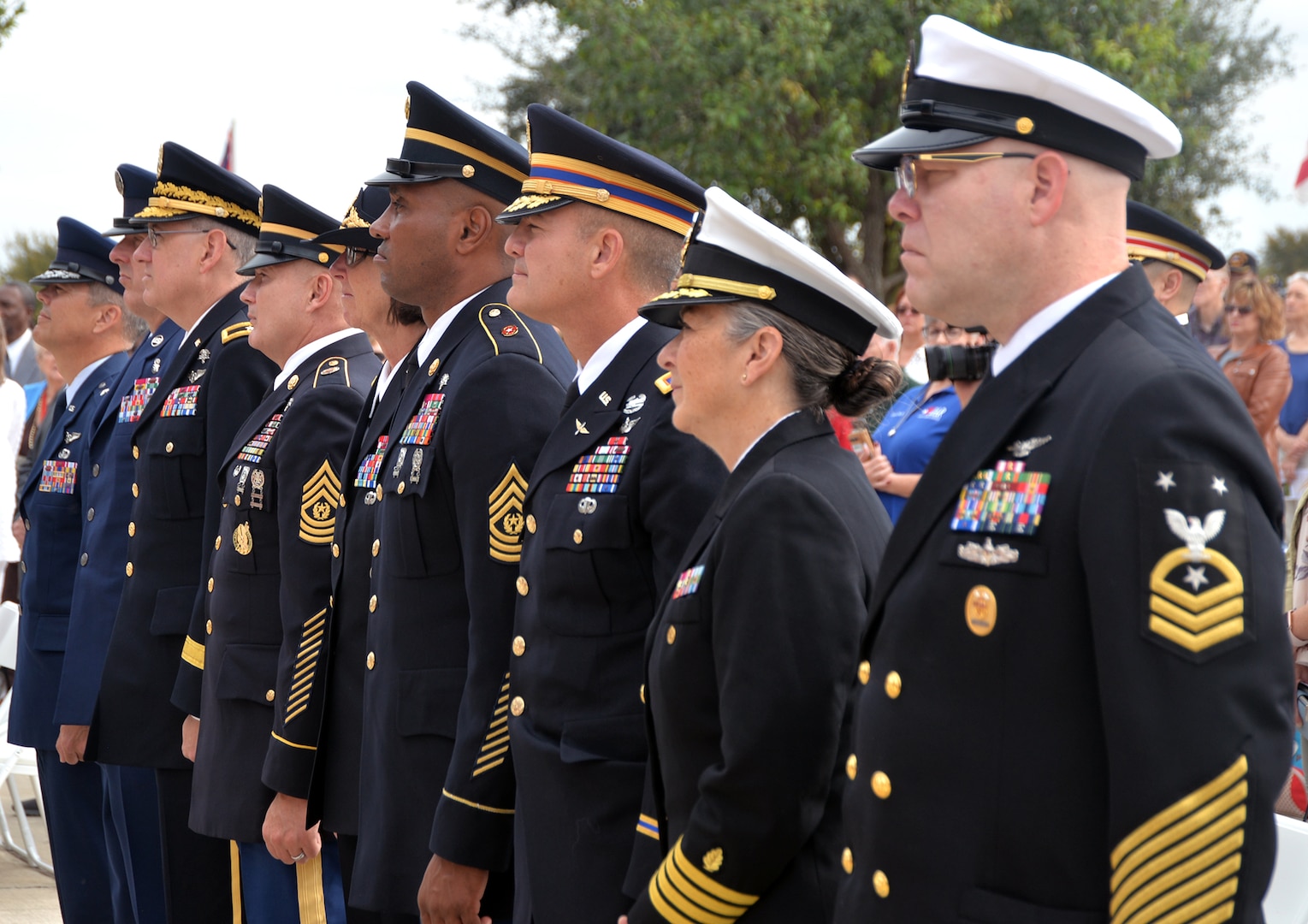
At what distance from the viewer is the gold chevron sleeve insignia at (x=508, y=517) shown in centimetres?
295

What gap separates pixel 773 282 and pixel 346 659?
62.7 inches

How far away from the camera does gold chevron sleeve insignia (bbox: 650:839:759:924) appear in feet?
7.04

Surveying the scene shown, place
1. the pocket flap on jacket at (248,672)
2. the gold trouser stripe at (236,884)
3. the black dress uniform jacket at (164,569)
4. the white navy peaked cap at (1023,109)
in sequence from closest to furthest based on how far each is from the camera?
1. the white navy peaked cap at (1023,109)
2. the pocket flap on jacket at (248,672)
3. the gold trouser stripe at (236,884)
4. the black dress uniform jacket at (164,569)

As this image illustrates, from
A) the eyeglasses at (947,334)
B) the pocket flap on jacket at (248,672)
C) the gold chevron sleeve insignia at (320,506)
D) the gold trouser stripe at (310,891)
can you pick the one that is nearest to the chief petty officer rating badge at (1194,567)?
the gold chevron sleeve insignia at (320,506)

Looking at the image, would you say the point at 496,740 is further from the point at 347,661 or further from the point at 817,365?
the point at 817,365

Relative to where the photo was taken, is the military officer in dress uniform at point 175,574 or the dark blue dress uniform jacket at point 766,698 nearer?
the dark blue dress uniform jacket at point 766,698

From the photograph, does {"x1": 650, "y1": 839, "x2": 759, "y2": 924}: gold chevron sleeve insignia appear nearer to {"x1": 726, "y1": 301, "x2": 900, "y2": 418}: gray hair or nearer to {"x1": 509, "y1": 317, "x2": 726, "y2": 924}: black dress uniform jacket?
{"x1": 509, "y1": 317, "x2": 726, "y2": 924}: black dress uniform jacket

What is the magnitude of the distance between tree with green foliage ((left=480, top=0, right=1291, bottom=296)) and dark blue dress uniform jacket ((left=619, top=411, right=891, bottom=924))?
13.5 m

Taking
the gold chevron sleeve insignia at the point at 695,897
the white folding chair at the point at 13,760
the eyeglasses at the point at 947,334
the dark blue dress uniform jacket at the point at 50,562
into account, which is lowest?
the white folding chair at the point at 13,760

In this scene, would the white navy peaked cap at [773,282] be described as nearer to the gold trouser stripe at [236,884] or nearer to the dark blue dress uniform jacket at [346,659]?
the dark blue dress uniform jacket at [346,659]

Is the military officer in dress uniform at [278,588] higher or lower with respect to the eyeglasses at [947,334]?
lower

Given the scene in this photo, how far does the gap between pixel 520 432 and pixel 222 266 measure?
215cm

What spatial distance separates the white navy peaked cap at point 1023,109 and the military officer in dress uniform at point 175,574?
9.57 feet

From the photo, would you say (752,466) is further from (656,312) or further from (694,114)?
(694,114)
